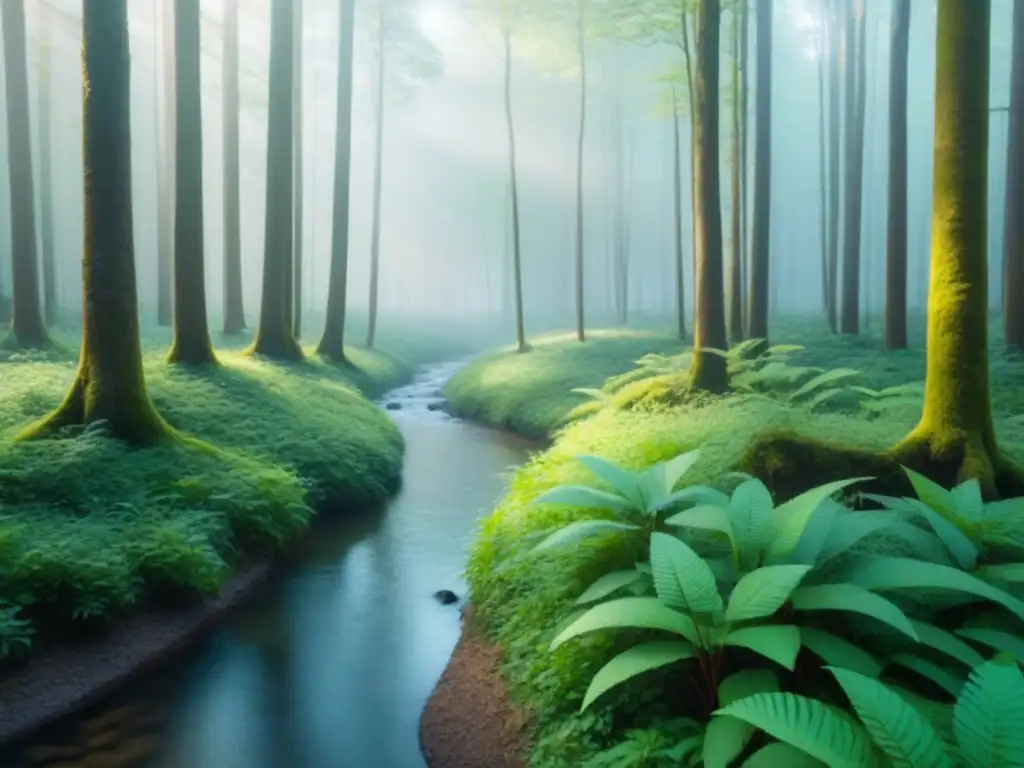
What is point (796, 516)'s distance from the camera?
14.3ft

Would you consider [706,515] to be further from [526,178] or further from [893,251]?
[526,178]

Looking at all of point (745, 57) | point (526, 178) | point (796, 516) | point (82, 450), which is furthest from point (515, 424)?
point (526, 178)

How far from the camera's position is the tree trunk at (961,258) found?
5980 millimetres

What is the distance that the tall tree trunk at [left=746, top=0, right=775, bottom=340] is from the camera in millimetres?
16578

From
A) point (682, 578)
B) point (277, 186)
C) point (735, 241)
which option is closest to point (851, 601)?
point (682, 578)

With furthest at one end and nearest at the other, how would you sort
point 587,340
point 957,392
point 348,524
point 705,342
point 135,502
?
point 587,340 → point 705,342 → point 348,524 → point 135,502 → point 957,392

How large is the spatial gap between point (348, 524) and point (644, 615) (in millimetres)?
7552

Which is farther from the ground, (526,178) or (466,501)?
(526,178)

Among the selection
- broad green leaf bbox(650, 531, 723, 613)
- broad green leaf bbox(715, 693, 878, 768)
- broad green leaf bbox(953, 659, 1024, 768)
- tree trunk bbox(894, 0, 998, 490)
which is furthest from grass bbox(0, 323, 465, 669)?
tree trunk bbox(894, 0, 998, 490)

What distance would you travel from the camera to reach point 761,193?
54.1 ft

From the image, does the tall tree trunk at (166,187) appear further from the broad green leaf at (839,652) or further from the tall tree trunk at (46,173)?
the broad green leaf at (839,652)

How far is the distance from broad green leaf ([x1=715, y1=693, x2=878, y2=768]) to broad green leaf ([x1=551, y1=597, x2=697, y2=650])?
0.78 meters

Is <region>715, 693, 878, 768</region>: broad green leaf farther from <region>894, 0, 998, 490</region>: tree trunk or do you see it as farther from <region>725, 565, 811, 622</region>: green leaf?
<region>894, 0, 998, 490</region>: tree trunk

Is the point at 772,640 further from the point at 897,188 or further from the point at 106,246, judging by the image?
the point at 897,188
